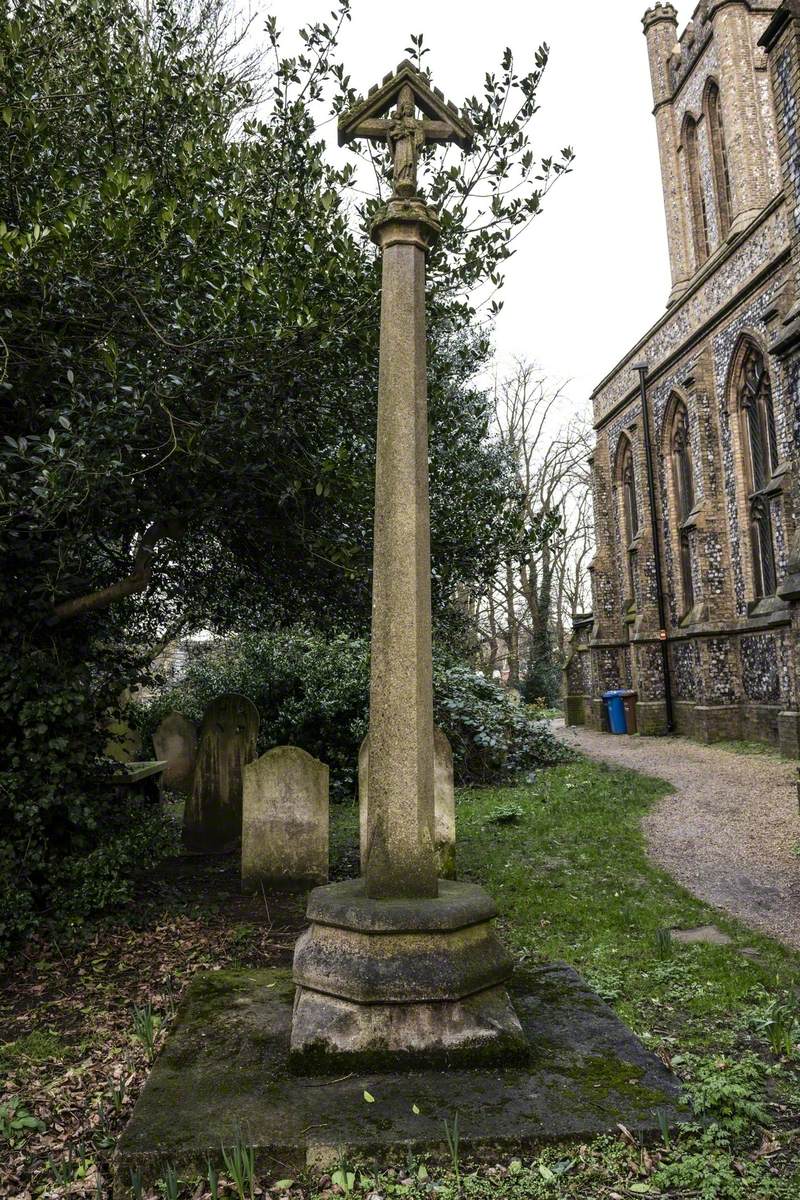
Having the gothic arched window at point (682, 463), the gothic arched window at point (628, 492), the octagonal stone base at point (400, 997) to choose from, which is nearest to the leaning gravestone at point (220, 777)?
the octagonal stone base at point (400, 997)

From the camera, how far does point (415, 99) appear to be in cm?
419

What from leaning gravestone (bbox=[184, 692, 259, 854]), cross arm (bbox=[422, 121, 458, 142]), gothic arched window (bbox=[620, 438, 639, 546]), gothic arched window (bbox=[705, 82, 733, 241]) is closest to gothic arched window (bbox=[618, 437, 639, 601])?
gothic arched window (bbox=[620, 438, 639, 546])

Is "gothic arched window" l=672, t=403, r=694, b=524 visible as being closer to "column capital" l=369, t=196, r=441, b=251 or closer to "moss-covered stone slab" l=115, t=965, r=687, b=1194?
"column capital" l=369, t=196, r=441, b=251

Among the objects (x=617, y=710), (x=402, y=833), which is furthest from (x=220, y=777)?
(x=617, y=710)

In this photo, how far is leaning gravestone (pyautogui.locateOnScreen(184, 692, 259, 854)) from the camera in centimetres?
903

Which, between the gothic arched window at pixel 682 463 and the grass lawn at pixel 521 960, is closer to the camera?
the grass lawn at pixel 521 960

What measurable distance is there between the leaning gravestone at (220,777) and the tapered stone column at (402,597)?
228 inches

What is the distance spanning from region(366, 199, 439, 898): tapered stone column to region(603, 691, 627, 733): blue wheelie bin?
2018cm

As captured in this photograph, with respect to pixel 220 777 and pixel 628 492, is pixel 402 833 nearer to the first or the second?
pixel 220 777

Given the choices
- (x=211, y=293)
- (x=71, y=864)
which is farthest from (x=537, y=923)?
(x=211, y=293)

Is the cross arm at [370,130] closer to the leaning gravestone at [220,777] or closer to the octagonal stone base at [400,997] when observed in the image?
the octagonal stone base at [400,997]

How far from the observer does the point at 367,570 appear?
6.95 meters

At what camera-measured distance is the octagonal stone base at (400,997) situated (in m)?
3.15

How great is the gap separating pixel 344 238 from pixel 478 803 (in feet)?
25.5
